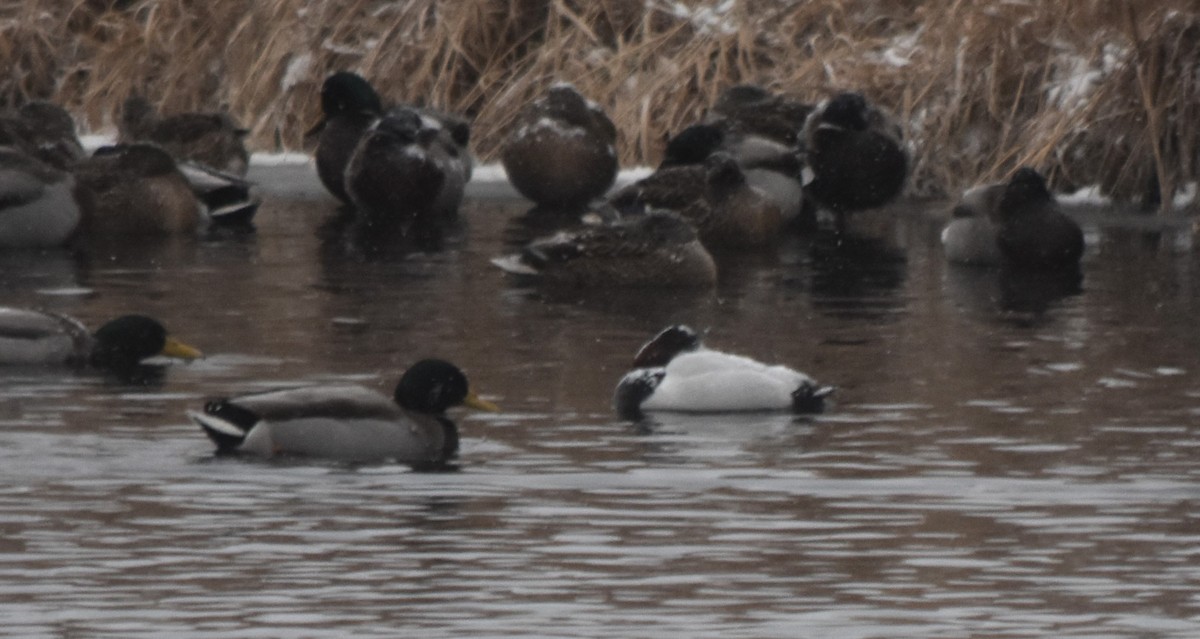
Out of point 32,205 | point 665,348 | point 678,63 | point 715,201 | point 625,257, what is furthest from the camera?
point 678,63

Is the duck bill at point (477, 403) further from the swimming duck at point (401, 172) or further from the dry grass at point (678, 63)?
the swimming duck at point (401, 172)

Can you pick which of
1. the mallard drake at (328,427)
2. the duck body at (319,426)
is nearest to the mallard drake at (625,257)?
the mallard drake at (328,427)

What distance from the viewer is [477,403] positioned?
12.2 m

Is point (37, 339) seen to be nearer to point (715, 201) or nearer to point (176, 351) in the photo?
point (176, 351)

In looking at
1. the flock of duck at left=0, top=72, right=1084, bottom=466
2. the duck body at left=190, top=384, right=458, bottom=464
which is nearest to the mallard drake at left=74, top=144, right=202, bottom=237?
the flock of duck at left=0, top=72, right=1084, bottom=466

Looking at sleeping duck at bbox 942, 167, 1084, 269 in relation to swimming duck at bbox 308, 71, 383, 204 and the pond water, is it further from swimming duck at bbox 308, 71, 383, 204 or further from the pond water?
swimming duck at bbox 308, 71, 383, 204

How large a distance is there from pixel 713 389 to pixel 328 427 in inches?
73.2

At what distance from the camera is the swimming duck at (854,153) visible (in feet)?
67.1

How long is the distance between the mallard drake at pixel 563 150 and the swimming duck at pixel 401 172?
53 centimetres

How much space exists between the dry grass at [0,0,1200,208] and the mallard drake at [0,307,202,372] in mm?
7176

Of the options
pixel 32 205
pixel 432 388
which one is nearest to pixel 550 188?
pixel 32 205

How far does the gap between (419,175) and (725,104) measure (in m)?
2.05

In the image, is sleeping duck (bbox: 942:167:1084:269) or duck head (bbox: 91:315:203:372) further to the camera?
sleeping duck (bbox: 942:167:1084:269)

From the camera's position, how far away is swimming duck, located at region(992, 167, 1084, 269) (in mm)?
18344
